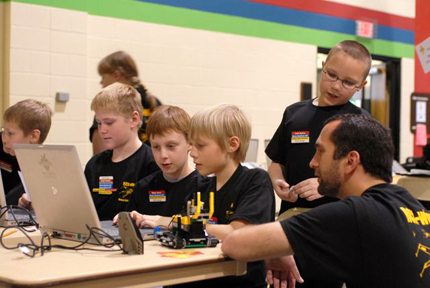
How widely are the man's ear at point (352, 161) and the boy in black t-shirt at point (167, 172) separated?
0.89 m

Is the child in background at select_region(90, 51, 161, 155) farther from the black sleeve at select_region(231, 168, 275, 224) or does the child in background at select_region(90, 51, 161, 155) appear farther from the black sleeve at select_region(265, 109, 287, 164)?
the black sleeve at select_region(231, 168, 275, 224)

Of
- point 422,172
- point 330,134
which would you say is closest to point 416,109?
point 422,172

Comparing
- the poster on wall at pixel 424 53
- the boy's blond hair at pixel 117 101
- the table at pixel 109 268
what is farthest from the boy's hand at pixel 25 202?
the poster on wall at pixel 424 53

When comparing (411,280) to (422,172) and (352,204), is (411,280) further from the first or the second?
(422,172)

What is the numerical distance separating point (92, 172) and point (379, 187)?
169 cm

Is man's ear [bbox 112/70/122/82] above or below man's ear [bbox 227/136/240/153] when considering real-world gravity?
above

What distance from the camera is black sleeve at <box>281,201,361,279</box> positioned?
1.63m

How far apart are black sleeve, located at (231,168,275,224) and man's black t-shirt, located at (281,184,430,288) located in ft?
1.24

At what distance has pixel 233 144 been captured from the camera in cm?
233

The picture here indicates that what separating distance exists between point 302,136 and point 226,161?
0.53 metres

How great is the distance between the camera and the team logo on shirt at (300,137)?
2.68m

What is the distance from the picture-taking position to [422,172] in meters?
Answer: 3.69

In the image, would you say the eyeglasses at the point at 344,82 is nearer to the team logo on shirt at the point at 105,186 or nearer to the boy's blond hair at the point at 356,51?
the boy's blond hair at the point at 356,51

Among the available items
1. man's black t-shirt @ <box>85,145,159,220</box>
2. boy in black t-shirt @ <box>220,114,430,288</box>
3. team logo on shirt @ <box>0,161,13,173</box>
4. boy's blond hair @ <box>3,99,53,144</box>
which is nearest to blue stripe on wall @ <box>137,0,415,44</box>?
boy's blond hair @ <box>3,99,53,144</box>
